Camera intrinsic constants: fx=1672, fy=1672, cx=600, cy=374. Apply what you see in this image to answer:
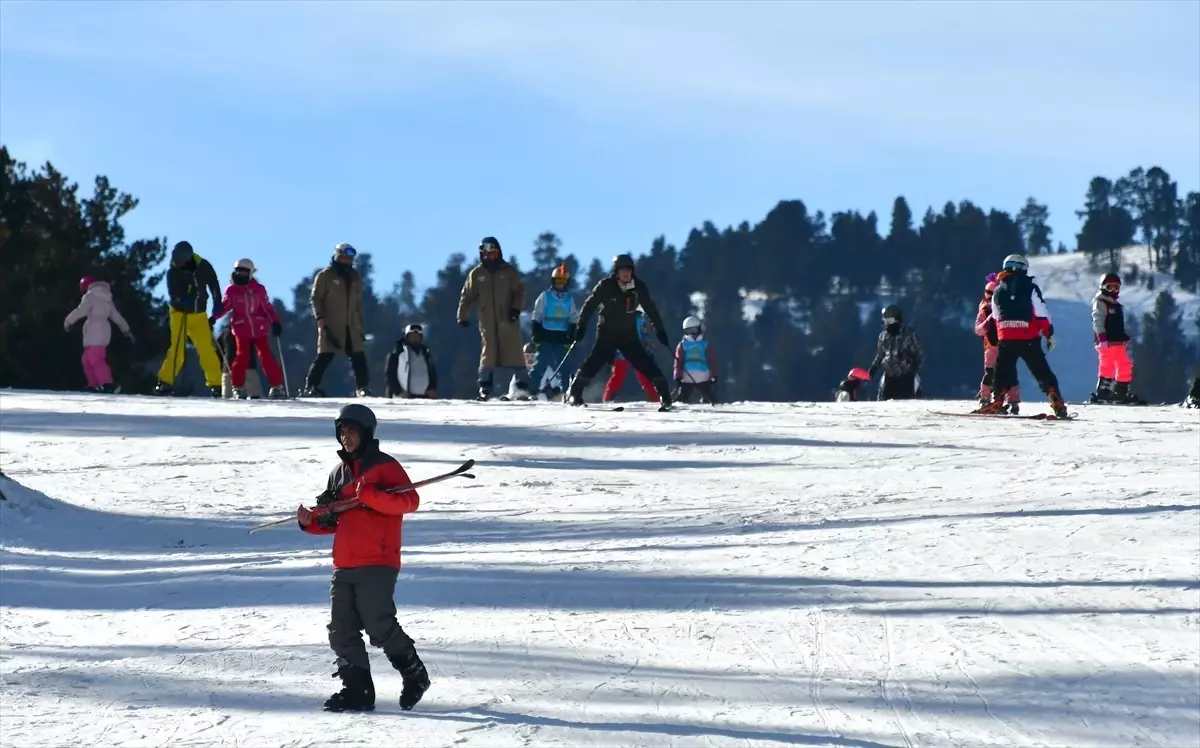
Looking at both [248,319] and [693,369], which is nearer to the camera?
[248,319]

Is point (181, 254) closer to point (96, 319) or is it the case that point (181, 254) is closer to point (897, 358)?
point (96, 319)

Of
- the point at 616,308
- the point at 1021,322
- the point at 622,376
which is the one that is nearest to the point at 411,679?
the point at 616,308

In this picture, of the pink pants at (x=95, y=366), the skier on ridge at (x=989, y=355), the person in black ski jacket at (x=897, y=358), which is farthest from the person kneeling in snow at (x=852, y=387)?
the pink pants at (x=95, y=366)

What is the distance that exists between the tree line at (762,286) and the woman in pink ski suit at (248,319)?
64.6 ft

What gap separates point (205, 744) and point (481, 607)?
8.07 ft

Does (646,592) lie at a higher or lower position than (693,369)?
lower

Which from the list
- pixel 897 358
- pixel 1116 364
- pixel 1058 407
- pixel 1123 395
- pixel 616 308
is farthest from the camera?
Result: pixel 897 358

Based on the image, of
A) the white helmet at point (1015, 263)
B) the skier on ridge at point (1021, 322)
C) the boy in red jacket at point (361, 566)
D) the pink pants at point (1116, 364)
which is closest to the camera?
Answer: the boy in red jacket at point (361, 566)

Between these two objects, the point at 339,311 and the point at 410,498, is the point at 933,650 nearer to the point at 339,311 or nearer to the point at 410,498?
the point at 410,498

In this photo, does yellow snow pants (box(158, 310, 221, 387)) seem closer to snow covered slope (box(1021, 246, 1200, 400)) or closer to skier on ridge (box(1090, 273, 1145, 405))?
skier on ridge (box(1090, 273, 1145, 405))

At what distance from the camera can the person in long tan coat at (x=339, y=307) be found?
19734 mm

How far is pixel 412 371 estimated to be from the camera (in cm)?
2286

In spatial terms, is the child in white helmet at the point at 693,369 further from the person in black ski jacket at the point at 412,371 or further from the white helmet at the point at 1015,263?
the white helmet at the point at 1015,263

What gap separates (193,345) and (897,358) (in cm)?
858
